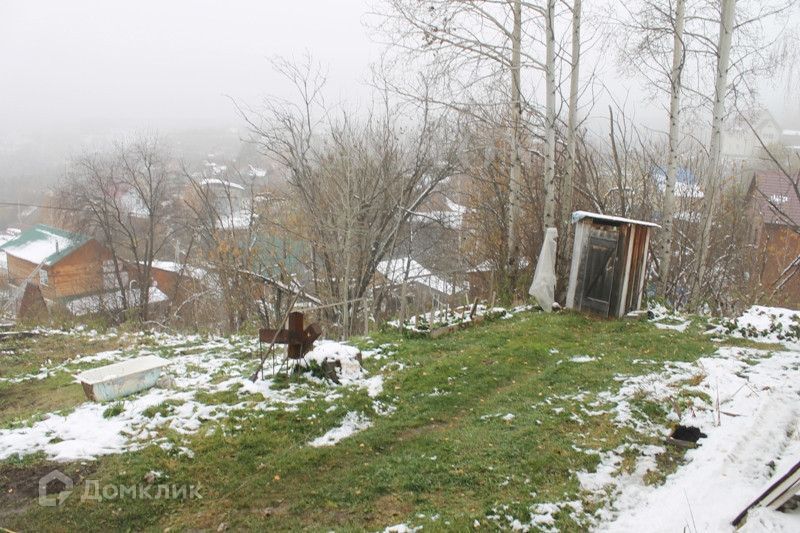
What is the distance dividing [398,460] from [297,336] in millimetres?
2331

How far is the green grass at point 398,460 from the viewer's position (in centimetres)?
366

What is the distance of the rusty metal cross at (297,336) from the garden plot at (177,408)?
0.15m

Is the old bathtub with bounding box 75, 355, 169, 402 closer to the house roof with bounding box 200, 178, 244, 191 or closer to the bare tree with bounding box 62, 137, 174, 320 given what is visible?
the house roof with bounding box 200, 178, 244, 191

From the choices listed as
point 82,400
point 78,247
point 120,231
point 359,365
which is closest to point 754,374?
point 359,365

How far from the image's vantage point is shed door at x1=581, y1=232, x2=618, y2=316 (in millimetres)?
9477

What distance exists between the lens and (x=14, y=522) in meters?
3.49

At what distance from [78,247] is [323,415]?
32.5m

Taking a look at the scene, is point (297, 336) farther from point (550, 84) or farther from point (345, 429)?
point (550, 84)

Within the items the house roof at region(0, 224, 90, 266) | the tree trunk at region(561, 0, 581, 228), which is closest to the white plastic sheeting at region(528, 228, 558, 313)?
the tree trunk at region(561, 0, 581, 228)

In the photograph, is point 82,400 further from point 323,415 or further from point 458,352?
point 458,352

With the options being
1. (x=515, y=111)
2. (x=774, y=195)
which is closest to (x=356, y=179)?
(x=515, y=111)

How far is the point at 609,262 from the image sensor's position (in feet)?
31.2

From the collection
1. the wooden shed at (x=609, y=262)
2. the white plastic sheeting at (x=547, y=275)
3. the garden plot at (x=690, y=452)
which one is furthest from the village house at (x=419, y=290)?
the garden plot at (x=690, y=452)

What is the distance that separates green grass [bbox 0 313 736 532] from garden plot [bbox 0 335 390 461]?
0.45ft
